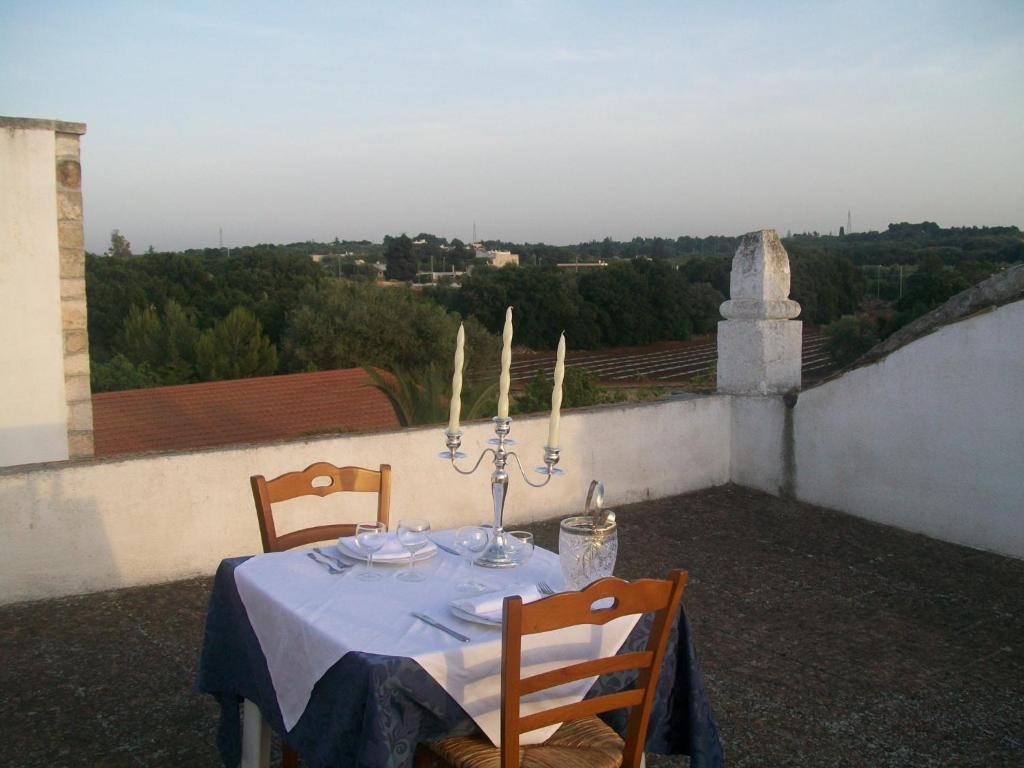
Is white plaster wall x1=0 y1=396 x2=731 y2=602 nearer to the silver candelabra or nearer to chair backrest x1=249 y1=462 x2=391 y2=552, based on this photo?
chair backrest x1=249 y1=462 x2=391 y2=552

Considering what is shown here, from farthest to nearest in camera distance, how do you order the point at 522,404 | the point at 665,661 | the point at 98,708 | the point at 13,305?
the point at 522,404 < the point at 13,305 < the point at 98,708 < the point at 665,661

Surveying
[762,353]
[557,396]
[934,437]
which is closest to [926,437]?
[934,437]

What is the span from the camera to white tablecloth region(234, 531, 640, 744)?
222cm

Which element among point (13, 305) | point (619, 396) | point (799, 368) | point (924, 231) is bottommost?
point (619, 396)

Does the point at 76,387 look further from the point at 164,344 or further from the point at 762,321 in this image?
the point at 164,344

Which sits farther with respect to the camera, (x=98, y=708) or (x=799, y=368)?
(x=799, y=368)

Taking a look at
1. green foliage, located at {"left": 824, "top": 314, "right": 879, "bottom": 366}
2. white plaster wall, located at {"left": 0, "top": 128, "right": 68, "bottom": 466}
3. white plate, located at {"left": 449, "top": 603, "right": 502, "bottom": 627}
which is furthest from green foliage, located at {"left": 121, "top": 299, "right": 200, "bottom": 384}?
white plate, located at {"left": 449, "top": 603, "right": 502, "bottom": 627}

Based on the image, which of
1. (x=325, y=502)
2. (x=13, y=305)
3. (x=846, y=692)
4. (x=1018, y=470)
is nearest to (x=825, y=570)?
(x=1018, y=470)

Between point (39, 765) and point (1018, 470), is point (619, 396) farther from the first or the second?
point (39, 765)

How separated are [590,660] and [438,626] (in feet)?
1.25

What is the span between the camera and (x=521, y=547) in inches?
115

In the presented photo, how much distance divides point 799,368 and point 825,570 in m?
1.89

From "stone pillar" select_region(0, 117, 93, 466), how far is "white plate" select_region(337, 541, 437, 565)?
353 centimetres

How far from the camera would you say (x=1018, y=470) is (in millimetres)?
5250
